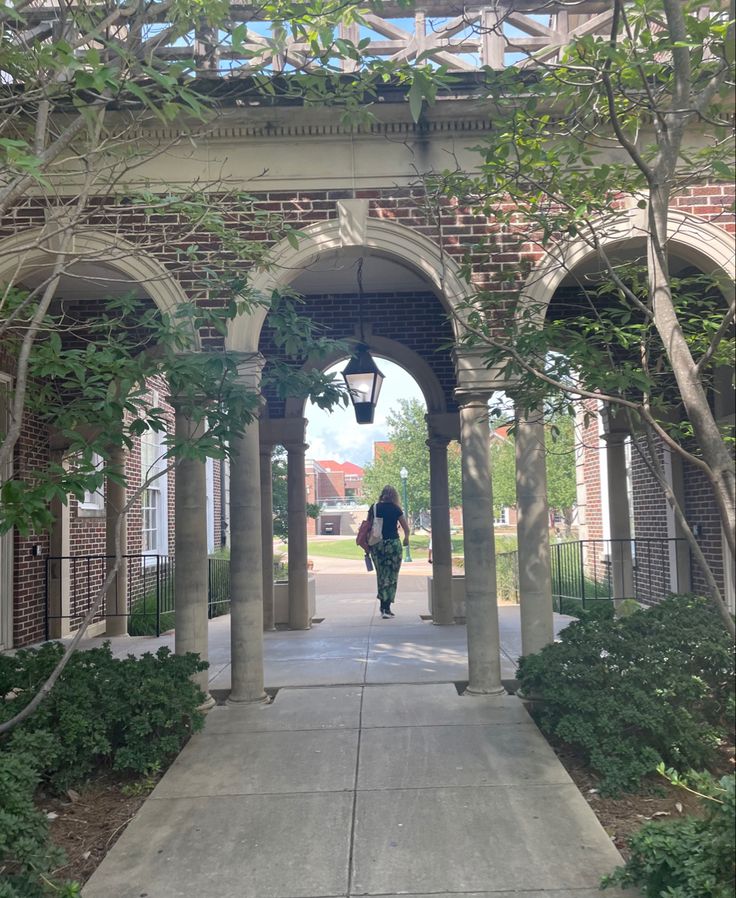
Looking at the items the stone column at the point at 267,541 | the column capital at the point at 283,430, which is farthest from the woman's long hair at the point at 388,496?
the stone column at the point at 267,541

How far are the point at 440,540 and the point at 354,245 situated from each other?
4588mm

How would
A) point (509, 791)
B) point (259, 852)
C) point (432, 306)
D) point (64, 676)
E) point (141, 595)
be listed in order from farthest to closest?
point (141, 595) < point (432, 306) < point (64, 676) < point (509, 791) < point (259, 852)

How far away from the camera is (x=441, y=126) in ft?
19.5

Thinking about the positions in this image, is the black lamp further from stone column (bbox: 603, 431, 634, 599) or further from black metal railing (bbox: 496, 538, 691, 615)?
stone column (bbox: 603, 431, 634, 599)

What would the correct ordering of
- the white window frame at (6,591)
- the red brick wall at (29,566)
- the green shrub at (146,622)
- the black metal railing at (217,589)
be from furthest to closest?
1. the black metal railing at (217,589)
2. the green shrub at (146,622)
3. the red brick wall at (29,566)
4. the white window frame at (6,591)

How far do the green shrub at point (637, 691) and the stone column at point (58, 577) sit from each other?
586 cm

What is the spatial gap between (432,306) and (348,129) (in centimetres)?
365

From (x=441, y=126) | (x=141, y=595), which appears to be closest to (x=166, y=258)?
(x=441, y=126)

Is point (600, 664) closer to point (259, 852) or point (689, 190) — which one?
point (259, 852)

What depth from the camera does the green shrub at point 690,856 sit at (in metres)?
2.55

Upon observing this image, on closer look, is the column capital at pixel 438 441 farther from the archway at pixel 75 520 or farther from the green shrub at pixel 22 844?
the green shrub at pixel 22 844

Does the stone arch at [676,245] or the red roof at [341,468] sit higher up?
the red roof at [341,468]

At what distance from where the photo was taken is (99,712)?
173 inches

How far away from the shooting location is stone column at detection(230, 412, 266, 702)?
18.8 feet
